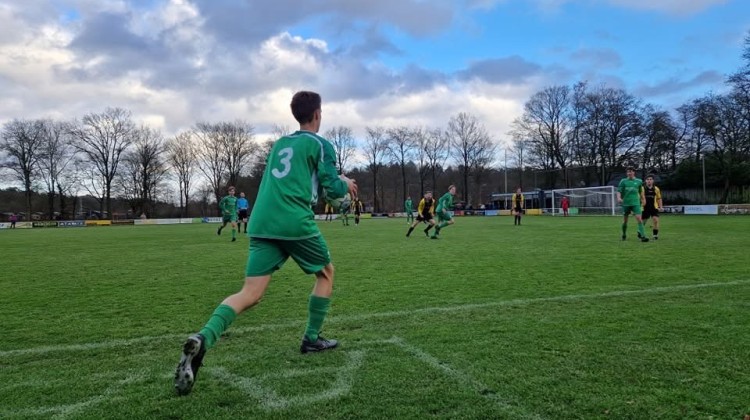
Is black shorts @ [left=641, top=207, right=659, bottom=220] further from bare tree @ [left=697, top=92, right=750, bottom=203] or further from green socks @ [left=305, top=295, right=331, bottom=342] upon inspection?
bare tree @ [left=697, top=92, right=750, bottom=203]

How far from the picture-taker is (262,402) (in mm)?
3004

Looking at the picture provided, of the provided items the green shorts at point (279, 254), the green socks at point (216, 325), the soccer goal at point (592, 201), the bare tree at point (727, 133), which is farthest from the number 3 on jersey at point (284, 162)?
the bare tree at point (727, 133)

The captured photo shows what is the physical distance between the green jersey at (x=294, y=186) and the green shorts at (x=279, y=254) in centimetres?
7

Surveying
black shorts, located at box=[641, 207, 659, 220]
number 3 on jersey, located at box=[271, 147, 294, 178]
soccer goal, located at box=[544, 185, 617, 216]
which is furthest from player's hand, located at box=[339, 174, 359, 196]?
soccer goal, located at box=[544, 185, 617, 216]

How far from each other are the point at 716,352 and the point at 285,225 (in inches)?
131

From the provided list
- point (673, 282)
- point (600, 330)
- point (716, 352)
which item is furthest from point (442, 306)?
point (673, 282)

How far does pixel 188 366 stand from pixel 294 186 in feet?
4.49

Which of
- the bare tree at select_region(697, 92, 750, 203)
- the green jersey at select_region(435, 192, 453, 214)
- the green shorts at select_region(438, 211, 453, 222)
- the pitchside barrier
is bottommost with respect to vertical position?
the pitchside barrier

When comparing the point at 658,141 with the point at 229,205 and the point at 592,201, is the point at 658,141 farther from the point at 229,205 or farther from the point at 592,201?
the point at 229,205

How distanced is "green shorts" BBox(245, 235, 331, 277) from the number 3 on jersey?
485 millimetres

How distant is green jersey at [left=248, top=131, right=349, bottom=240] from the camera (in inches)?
141

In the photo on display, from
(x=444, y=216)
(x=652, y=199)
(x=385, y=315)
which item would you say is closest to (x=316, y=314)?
(x=385, y=315)

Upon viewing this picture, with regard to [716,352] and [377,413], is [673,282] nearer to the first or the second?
[716,352]

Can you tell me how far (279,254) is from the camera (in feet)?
12.0
